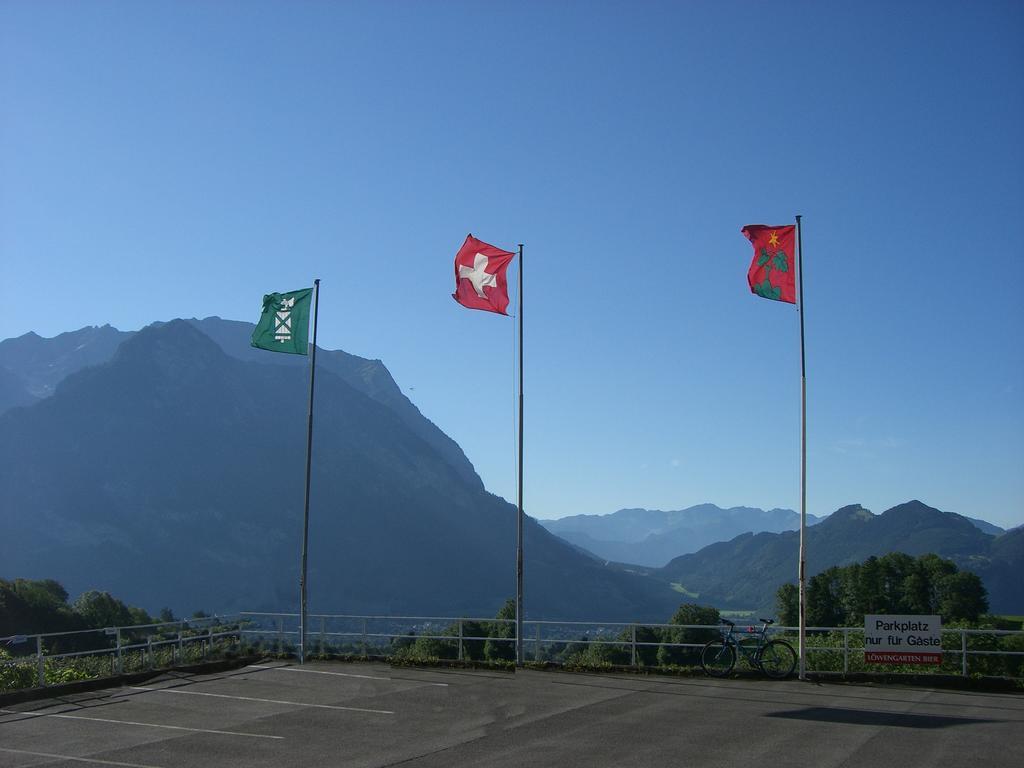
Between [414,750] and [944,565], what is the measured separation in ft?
355

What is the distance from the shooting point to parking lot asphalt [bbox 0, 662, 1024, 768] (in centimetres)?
1286

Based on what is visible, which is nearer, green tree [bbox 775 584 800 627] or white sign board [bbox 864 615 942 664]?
white sign board [bbox 864 615 942 664]

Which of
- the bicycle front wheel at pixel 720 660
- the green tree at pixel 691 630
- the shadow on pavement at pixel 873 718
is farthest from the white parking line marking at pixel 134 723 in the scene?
the green tree at pixel 691 630

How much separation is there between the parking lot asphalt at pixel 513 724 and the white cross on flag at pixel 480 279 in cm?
858

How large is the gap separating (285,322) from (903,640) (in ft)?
54.2

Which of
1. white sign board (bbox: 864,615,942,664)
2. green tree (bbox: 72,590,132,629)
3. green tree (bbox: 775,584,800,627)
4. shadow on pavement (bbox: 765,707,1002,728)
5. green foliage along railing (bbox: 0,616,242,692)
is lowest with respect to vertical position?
green tree (bbox: 72,590,132,629)

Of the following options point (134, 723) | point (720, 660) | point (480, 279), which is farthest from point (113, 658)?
point (720, 660)

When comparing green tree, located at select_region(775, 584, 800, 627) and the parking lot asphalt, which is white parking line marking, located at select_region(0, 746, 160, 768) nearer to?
the parking lot asphalt

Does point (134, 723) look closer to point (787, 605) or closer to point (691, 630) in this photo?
point (691, 630)

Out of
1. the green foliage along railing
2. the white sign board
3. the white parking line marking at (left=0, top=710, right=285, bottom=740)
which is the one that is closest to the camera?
the white parking line marking at (left=0, top=710, right=285, bottom=740)

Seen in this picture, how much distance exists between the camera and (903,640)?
19.3m

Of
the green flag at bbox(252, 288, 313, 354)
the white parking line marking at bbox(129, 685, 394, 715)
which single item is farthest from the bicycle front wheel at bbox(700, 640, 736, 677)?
the green flag at bbox(252, 288, 313, 354)

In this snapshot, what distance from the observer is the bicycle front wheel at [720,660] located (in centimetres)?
2030

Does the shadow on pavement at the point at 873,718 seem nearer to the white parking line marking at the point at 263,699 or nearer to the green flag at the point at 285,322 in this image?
the white parking line marking at the point at 263,699
